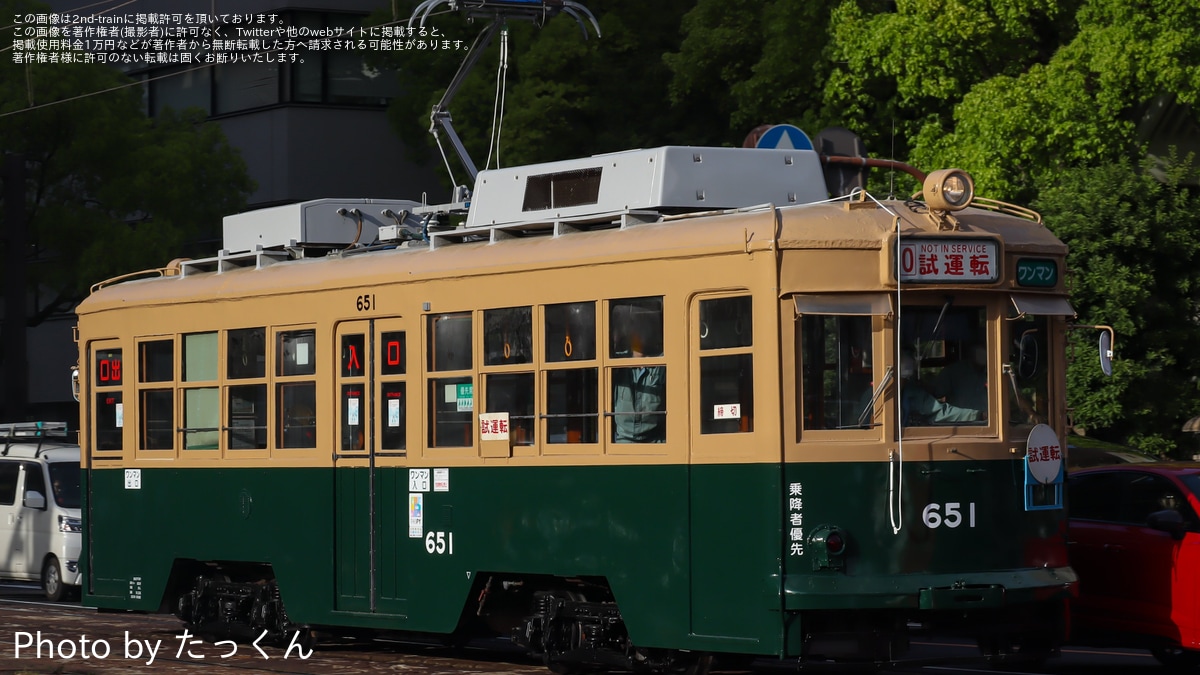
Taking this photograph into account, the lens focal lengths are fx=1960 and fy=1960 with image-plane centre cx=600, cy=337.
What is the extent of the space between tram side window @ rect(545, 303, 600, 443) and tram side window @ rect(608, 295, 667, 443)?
151 millimetres

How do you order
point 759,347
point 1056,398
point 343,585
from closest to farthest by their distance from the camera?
point 759,347 < point 1056,398 < point 343,585

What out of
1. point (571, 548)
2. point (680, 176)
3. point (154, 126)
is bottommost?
point (571, 548)

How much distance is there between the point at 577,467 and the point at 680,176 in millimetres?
1912

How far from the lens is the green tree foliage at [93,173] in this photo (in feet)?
93.3

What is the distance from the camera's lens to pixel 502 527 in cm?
1220

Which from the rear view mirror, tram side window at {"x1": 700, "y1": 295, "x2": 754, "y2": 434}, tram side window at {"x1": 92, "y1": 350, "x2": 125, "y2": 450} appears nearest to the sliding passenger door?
tram side window at {"x1": 700, "y1": 295, "x2": 754, "y2": 434}

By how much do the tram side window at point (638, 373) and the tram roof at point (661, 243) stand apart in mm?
322

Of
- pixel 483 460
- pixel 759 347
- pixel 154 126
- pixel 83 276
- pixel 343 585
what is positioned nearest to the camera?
pixel 759 347

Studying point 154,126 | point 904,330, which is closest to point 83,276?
point 154,126

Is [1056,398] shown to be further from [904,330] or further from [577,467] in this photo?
[577,467]

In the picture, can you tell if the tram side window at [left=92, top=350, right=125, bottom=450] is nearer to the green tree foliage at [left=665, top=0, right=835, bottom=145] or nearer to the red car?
the red car

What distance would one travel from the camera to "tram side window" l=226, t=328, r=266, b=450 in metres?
14.1

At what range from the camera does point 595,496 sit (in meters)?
11.6

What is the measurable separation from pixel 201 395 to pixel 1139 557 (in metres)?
6.85
